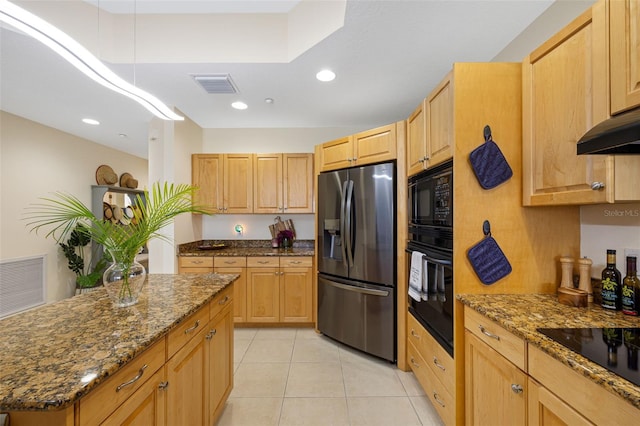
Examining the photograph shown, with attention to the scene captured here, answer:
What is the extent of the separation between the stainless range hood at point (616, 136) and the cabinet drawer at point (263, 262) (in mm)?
2760

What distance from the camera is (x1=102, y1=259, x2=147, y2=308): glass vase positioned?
→ 127 cm

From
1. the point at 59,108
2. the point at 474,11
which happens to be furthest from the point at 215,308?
the point at 59,108

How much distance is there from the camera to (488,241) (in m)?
1.45

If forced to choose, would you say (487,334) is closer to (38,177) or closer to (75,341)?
(75,341)

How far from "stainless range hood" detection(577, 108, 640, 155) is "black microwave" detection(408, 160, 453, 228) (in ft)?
2.01

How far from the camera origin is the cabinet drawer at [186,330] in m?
1.11

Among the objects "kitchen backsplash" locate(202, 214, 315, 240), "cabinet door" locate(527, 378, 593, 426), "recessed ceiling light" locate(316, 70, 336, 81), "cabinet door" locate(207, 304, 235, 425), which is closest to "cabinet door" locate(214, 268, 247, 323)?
"kitchen backsplash" locate(202, 214, 315, 240)

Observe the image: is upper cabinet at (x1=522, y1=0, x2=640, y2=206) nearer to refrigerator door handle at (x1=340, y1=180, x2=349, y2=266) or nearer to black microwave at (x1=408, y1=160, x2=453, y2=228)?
black microwave at (x1=408, y1=160, x2=453, y2=228)

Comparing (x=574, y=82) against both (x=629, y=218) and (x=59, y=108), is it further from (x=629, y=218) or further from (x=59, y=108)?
(x=59, y=108)

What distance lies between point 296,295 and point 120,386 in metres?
2.37

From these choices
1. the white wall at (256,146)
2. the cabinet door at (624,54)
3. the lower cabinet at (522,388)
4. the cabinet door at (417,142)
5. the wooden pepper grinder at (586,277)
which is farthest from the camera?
the white wall at (256,146)

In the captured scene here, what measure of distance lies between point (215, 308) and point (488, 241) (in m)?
1.65

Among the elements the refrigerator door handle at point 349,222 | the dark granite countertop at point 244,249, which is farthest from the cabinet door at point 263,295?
the refrigerator door handle at point 349,222

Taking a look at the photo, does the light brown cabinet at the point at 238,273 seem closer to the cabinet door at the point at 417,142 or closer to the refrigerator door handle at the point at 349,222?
the refrigerator door handle at the point at 349,222
